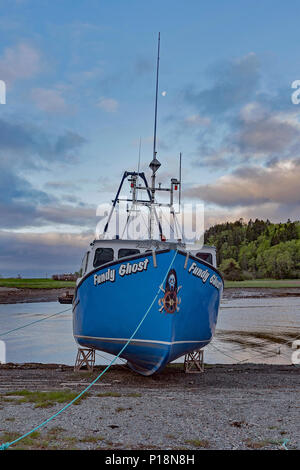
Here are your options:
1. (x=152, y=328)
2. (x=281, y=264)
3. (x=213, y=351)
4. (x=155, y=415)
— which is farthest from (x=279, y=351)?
(x=281, y=264)

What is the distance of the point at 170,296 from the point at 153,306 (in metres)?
0.55

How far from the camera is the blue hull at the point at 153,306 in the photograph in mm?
11711

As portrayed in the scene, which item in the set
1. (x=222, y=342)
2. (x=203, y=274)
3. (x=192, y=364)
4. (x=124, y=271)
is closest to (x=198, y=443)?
(x=124, y=271)

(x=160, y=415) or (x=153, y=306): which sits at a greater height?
(x=153, y=306)

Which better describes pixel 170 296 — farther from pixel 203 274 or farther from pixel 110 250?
pixel 110 250

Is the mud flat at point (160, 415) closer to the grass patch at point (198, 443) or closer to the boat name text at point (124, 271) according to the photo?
the grass patch at point (198, 443)

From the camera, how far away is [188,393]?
1083 cm

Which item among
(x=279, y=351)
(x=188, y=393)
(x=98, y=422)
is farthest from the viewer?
(x=279, y=351)

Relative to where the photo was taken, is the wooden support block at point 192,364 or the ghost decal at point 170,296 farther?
the wooden support block at point 192,364

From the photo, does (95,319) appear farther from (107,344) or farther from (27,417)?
(27,417)

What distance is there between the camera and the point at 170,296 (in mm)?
11711

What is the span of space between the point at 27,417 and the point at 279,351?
61.9 feet

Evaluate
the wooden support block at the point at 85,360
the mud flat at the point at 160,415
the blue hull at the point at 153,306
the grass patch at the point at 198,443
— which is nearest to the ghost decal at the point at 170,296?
the blue hull at the point at 153,306

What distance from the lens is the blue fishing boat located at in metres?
11.7
